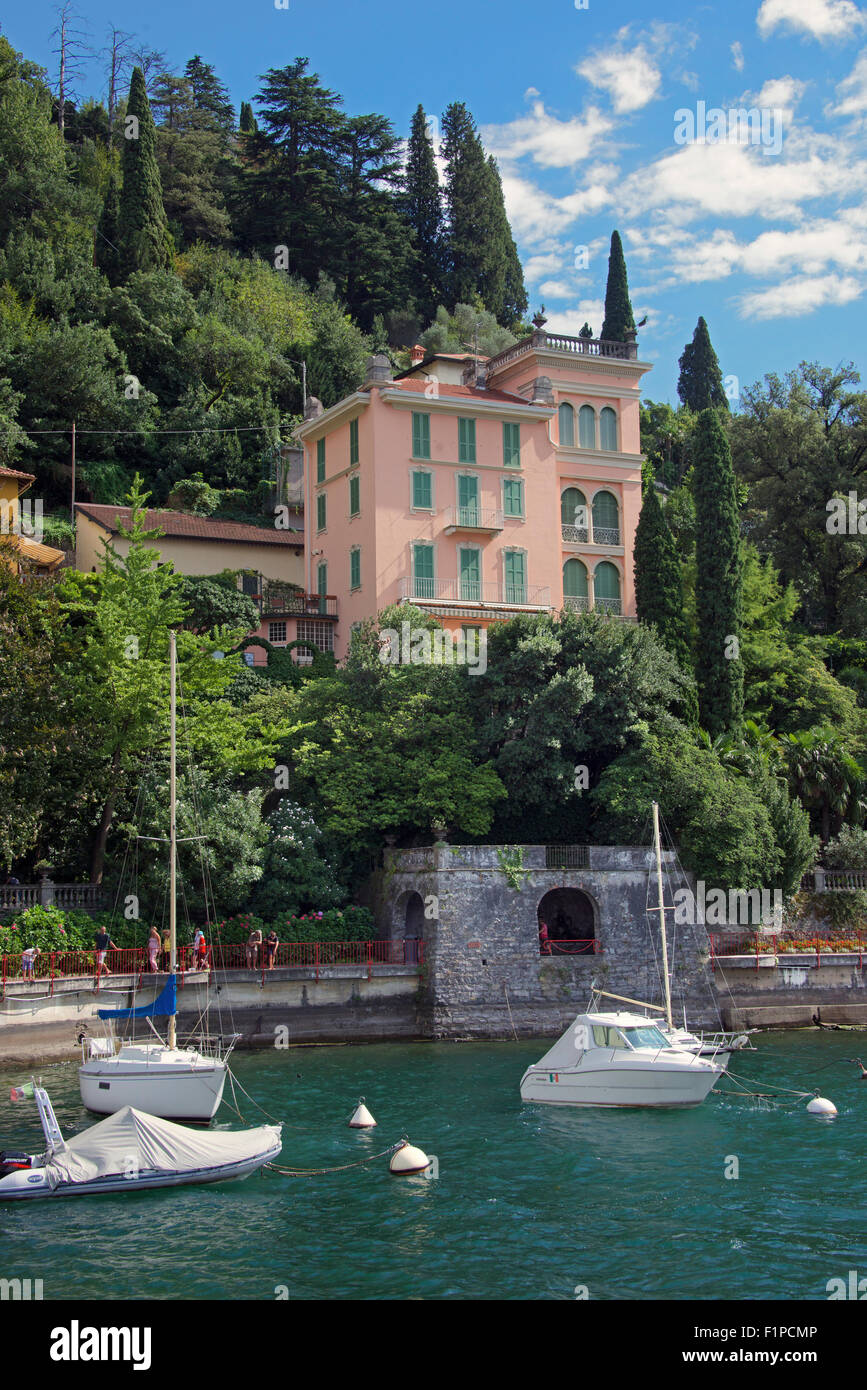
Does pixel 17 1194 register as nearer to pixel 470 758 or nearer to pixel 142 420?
pixel 470 758

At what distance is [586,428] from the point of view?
52.1 metres

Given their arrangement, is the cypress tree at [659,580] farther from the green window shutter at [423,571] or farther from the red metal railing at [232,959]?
the red metal railing at [232,959]

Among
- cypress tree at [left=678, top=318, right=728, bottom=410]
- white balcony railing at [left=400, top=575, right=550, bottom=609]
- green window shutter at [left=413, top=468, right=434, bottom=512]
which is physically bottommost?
white balcony railing at [left=400, top=575, right=550, bottom=609]

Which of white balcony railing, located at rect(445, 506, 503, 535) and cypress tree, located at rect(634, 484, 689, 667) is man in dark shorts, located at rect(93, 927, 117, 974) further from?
cypress tree, located at rect(634, 484, 689, 667)

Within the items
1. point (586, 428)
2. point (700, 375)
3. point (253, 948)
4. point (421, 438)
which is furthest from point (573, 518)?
point (700, 375)

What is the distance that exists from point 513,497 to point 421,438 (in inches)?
179

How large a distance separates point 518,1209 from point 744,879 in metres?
19.7

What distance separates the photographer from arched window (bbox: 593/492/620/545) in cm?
5172

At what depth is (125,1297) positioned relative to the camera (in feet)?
50.3

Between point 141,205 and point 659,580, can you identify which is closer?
point 659,580

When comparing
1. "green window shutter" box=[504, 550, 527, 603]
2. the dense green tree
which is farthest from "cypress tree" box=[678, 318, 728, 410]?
"green window shutter" box=[504, 550, 527, 603]

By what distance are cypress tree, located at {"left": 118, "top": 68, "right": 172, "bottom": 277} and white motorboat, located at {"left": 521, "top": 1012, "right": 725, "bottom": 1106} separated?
180 feet

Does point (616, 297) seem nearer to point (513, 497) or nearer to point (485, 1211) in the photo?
point (513, 497)
